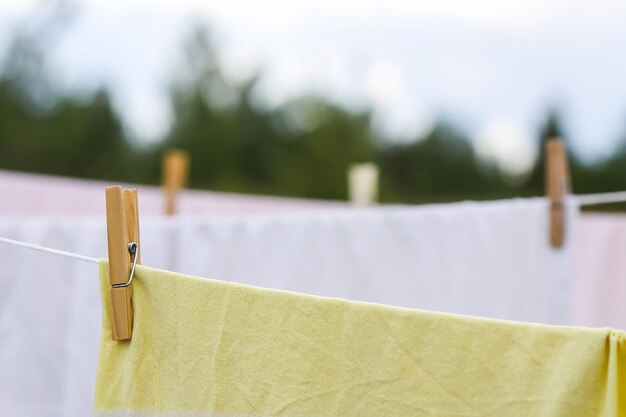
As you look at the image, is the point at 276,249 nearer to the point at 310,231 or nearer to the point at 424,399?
the point at 310,231

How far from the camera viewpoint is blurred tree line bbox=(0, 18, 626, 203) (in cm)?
1000

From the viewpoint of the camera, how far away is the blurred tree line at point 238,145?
10000mm

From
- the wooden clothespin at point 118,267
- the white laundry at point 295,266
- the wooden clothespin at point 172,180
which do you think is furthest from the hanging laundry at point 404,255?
the wooden clothespin at point 118,267

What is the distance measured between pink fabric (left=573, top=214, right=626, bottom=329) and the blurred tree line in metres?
7.77

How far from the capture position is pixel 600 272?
6.69ft

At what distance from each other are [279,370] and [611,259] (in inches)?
59.3

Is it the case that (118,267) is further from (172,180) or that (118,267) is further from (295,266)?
(172,180)

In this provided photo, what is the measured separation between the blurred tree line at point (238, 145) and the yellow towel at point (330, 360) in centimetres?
924

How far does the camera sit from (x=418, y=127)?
38.7ft

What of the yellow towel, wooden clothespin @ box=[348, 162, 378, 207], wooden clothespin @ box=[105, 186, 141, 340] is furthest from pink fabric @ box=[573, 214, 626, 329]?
wooden clothespin @ box=[105, 186, 141, 340]

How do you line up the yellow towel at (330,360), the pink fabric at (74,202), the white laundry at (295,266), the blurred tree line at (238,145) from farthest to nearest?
the blurred tree line at (238,145), the pink fabric at (74,202), the white laundry at (295,266), the yellow towel at (330,360)

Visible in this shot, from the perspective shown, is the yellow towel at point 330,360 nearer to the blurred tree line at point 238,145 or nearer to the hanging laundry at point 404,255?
the hanging laundry at point 404,255

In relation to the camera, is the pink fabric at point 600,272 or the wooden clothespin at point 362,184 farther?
the wooden clothespin at point 362,184

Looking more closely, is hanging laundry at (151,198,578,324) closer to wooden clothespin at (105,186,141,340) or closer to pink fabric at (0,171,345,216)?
wooden clothespin at (105,186,141,340)
